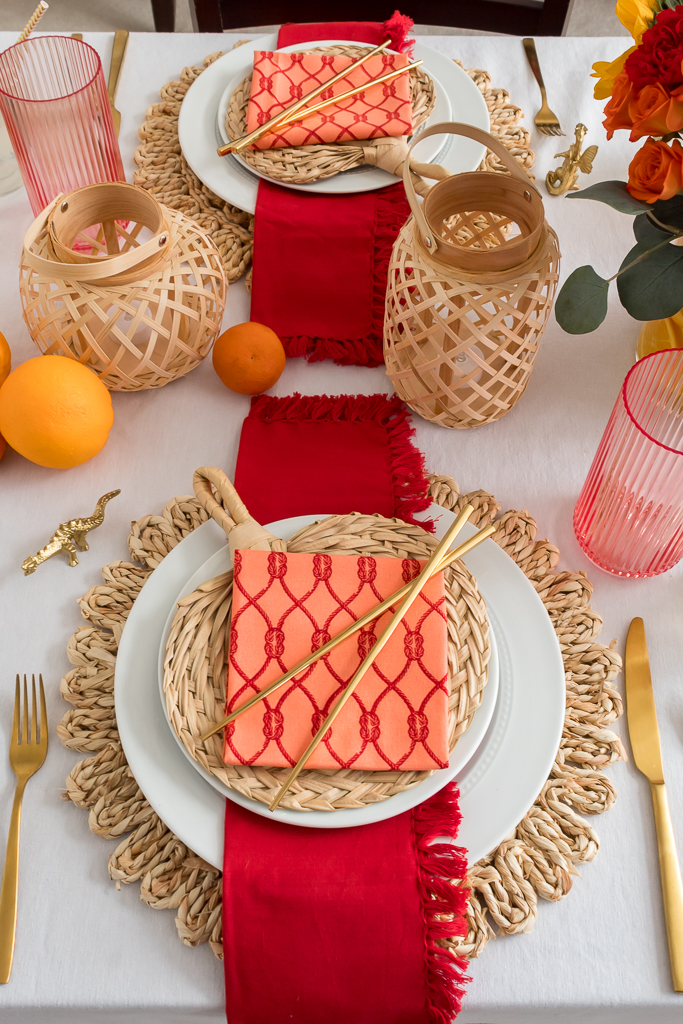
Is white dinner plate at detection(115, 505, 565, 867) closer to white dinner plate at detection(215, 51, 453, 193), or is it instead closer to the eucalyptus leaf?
the eucalyptus leaf

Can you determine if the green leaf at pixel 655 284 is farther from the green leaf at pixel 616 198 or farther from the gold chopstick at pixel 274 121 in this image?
the gold chopstick at pixel 274 121

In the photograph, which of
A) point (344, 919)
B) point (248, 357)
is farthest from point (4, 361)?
point (344, 919)

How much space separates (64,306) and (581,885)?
572mm

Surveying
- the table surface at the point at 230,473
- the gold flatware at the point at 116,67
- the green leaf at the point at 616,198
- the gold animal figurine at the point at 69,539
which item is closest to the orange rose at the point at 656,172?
the green leaf at the point at 616,198

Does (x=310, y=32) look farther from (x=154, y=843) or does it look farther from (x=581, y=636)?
(x=154, y=843)

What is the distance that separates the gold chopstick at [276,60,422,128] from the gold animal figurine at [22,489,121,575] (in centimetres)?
42

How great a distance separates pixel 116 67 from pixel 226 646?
79cm

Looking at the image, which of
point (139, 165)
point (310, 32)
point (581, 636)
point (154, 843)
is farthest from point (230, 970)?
point (310, 32)

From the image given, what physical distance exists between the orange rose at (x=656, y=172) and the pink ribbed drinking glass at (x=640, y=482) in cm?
11

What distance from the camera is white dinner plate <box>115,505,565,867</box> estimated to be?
48cm

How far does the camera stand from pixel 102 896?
495 mm

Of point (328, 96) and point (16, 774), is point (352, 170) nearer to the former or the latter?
point (328, 96)

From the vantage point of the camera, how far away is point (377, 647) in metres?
0.49

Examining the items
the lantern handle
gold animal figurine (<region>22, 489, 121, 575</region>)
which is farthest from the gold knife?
gold animal figurine (<region>22, 489, 121, 575</region>)
